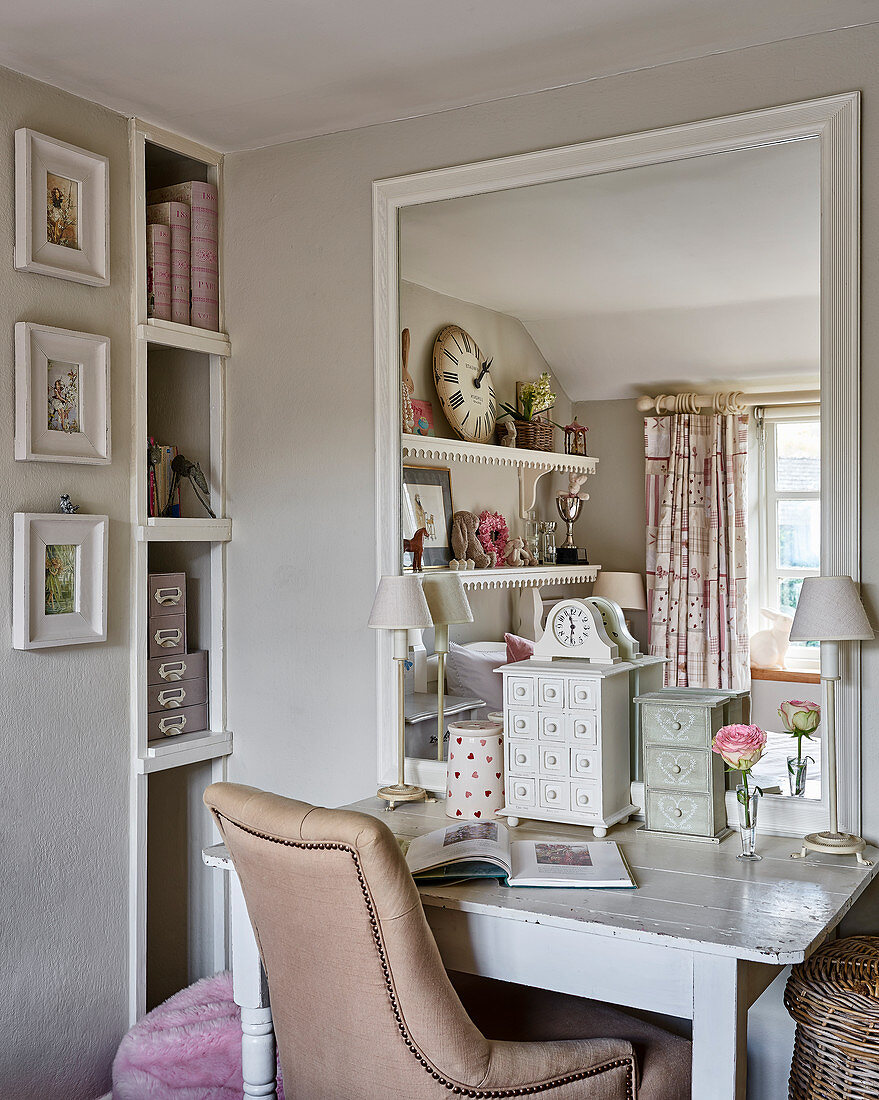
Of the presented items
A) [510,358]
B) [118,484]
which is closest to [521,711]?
[510,358]

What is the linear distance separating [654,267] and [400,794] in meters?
1.33

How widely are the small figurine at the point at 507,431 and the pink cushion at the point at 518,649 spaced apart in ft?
1.47

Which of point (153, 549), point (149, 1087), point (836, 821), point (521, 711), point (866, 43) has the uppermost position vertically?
point (866, 43)

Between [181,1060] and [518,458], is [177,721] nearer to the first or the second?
[181,1060]

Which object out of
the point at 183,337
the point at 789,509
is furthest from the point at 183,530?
the point at 789,509

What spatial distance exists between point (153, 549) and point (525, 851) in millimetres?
1490

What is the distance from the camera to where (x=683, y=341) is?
7.57 ft

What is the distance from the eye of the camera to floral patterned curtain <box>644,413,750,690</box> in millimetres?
2246

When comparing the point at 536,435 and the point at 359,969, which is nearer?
the point at 359,969

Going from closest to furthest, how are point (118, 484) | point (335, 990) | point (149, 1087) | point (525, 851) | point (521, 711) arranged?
point (335, 990) < point (525, 851) < point (521, 711) < point (149, 1087) < point (118, 484)

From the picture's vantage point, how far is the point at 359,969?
5.32 ft

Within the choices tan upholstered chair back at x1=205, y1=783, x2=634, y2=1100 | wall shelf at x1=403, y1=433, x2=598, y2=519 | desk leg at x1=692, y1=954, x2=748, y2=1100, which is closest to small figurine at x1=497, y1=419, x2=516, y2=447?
wall shelf at x1=403, y1=433, x2=598, y2=519

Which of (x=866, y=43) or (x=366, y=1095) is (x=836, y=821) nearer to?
(x=366, y=1095)

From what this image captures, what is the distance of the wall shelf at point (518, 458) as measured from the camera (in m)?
2.40
